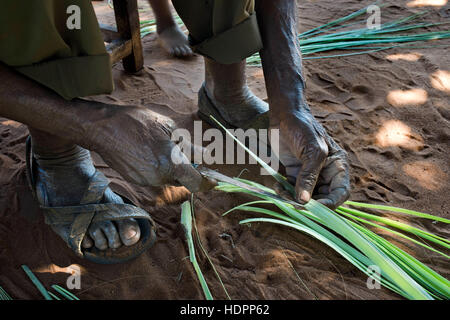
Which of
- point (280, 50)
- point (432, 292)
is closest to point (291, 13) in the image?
point (280, 50)

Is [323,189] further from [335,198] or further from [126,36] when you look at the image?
[126,36]

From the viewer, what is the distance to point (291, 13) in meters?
1.71

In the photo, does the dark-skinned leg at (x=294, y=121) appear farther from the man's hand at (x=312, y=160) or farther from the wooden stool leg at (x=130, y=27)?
the wooden stool leg at (x=130, y=27)

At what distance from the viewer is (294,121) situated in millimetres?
1539

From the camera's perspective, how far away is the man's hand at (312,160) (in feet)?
4.82

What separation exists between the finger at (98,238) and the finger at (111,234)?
15 mm

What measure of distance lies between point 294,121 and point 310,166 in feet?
0.68

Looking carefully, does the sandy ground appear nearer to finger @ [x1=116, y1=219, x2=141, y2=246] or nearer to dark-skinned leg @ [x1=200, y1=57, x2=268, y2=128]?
finger @ [x1=116, y1=219, x2=141, y2=246]

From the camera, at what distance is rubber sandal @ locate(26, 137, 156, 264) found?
1.49m

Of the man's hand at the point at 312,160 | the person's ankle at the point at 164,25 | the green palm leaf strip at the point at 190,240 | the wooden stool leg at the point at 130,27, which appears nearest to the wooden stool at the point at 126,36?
the wooden stool leg at the point at 130,27

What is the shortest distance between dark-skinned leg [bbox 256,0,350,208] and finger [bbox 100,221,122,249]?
0.75 m

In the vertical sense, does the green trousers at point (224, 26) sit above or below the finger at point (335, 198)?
above

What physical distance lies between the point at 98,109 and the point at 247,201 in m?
0.86

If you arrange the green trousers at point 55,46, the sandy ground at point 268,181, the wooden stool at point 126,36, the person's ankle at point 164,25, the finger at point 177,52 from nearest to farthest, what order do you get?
the green trousers at point 55,46
the sandy ground at point 268,181
the wooden stool at point 126,36
the finger at point 177,52
the person's ankle at point 164,25
